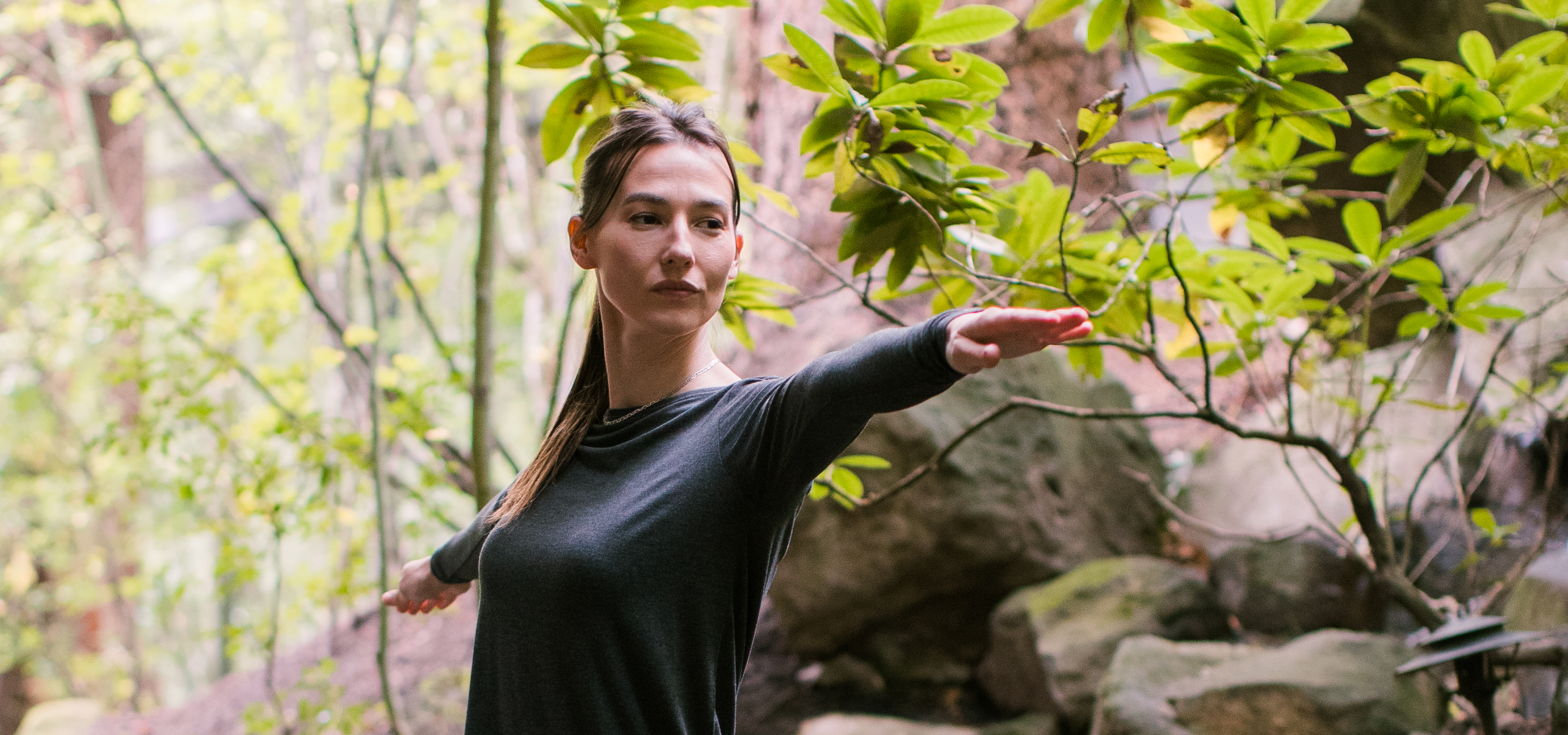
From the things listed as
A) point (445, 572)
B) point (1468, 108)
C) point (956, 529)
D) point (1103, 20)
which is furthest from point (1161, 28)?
point (956, 529)

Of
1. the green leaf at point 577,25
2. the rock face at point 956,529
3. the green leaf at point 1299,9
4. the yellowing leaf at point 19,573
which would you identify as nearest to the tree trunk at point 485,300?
the green leaf at point 577,25

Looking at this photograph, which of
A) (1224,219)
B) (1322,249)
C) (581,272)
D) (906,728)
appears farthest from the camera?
(581,272)

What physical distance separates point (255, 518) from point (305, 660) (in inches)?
43.9

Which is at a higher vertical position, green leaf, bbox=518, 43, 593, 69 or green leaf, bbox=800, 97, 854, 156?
green leaf, bbox=518, 43, 593, 69

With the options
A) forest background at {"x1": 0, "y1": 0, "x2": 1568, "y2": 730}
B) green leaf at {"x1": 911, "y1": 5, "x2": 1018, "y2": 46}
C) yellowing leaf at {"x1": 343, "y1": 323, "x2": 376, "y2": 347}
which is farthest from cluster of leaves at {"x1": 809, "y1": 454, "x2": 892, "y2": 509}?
yellowing leaf at {"x1": 343, "y1": 323, "x2": 376, "y2": 347}

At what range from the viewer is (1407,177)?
1.34 meters

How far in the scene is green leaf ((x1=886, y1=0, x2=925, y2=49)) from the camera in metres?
1.18

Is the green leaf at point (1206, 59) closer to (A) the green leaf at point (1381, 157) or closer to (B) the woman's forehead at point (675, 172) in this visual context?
(A) the green leaf at point (1381, 157)

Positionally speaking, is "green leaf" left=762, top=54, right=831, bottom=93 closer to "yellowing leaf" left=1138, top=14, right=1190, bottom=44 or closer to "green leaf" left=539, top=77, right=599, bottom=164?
"green leaf" left=539, top=77, right=599, bottom=164

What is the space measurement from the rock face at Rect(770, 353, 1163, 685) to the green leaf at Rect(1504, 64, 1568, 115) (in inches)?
70.9

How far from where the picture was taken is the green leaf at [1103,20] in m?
1.27

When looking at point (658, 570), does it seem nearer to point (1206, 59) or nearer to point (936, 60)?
point (936, 60)

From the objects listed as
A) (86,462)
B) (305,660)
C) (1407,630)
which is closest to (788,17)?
(1407,630)

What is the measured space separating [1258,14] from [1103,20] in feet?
0.67
